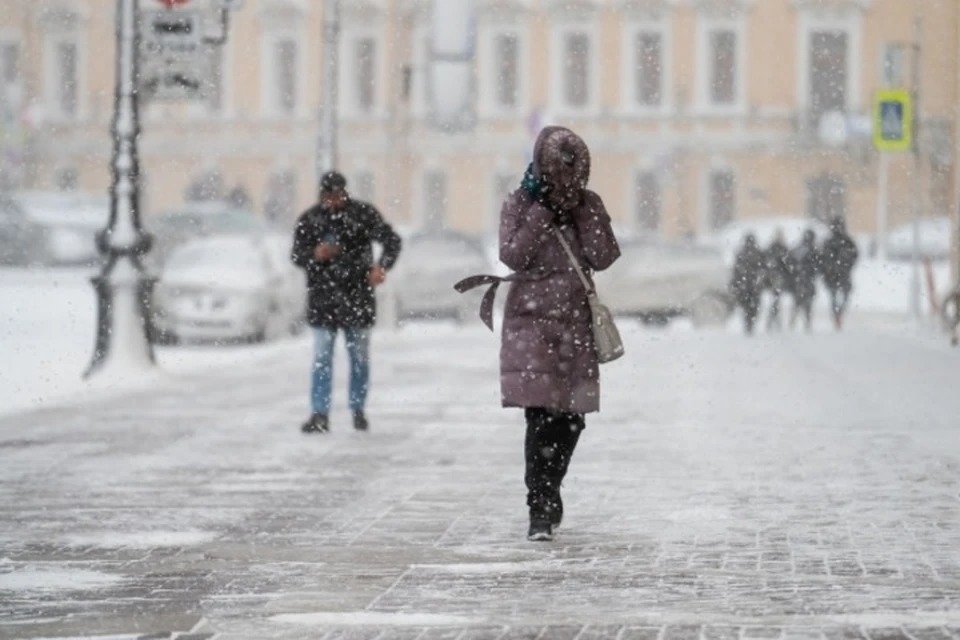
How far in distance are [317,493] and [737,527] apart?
2462 millimetres

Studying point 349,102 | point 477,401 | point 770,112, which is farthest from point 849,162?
point 477,401

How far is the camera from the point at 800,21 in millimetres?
69875

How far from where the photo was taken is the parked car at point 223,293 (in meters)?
30.2

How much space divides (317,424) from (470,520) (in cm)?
516

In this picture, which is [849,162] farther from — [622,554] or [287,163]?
[622,554]

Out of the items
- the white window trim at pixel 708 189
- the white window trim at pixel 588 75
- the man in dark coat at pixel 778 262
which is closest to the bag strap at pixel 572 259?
the man in dark coat at pixel 778 262

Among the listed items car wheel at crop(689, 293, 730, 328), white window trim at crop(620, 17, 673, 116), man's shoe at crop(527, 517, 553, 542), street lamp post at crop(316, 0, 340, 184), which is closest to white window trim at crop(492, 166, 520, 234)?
white window trim at crop(620, 17, 673, 116)

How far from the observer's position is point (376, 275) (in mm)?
15945

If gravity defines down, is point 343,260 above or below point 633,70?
below

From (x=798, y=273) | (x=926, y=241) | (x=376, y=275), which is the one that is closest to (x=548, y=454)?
(x=376, y=275)

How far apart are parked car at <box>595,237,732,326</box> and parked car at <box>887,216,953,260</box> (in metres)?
15.5

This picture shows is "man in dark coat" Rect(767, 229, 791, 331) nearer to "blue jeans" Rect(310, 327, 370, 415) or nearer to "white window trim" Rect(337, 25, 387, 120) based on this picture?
"blue jeans" Rect(310, 327, 370, 415)

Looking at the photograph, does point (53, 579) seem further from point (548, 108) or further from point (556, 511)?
point (548, 108)

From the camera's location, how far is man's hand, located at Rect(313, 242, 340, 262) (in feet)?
52.6
